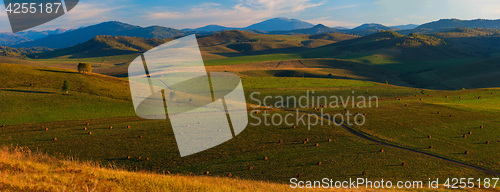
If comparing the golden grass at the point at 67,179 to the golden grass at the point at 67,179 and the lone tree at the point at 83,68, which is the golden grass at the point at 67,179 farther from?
the lone tree at the point at 83,68

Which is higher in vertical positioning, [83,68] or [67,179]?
[83,68]

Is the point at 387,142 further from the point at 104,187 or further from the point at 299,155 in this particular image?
the point at 104,187

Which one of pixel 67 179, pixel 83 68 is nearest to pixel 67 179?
pixel 67 179

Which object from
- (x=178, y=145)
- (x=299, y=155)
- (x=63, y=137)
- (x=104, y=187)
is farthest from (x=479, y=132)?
(x=63, y=137)

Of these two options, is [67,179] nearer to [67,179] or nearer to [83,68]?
[67,179]

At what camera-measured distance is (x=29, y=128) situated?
43.3m

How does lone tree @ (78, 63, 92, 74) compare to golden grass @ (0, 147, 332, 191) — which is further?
lone tree @ (78, 63, 92, 74)

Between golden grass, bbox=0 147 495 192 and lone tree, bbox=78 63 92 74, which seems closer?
golden grass, bbox=0 147 495 192

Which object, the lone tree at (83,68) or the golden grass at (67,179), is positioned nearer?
the golden grass at (67,179)

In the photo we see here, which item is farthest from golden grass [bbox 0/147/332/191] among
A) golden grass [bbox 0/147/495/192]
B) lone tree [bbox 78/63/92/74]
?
lone tree [bbox 78/63/92/74]

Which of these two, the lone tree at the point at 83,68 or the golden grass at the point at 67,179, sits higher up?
the lone tree at the point at 83,68

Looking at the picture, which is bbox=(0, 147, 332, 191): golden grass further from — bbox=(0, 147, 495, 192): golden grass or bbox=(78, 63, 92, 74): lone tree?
bbox=(78, 63, 92, 74): lone tree

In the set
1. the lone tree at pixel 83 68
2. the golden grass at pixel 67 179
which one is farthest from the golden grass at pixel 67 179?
the lone tree at pixel 83 68

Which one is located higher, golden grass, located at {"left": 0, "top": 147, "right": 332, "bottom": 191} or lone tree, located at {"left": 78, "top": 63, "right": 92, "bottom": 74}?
lone tree, located at {"left": 78, "top": 63, "right": 92, "bottom": 74}
